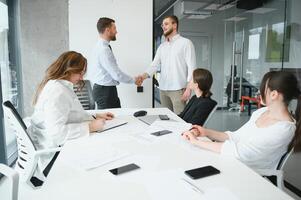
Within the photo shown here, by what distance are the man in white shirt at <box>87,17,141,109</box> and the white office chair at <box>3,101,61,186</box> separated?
154 centimetres

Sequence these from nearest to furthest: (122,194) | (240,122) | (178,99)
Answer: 1. (122,194)
2. (178,99)
3. (240,122)

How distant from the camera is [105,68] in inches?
123

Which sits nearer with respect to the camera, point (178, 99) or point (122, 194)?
point (122, 194)

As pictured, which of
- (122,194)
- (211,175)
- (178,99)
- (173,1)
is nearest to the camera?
(122,194)

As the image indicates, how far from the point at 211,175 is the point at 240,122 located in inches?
132

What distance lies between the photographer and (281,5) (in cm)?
362

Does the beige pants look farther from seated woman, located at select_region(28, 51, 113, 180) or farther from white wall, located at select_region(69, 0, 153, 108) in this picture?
seated woman, located at select_region(28, 51, 113, 180)

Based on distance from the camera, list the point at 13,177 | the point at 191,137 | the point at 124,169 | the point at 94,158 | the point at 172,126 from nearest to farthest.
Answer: the point at 13,177, the point at 124,169, the point at 94,158, the point at 191,137, the point at 172,126

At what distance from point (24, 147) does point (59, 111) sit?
1.01 feet

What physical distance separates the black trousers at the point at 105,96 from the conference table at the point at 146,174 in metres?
1.55

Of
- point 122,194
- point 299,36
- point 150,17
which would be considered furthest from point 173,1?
point 122,194

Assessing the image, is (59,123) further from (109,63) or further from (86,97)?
(86,97)

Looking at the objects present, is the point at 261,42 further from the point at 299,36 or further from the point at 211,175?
the point at 211,175

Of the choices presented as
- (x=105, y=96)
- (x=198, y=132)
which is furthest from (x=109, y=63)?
(x=198, y=132)
